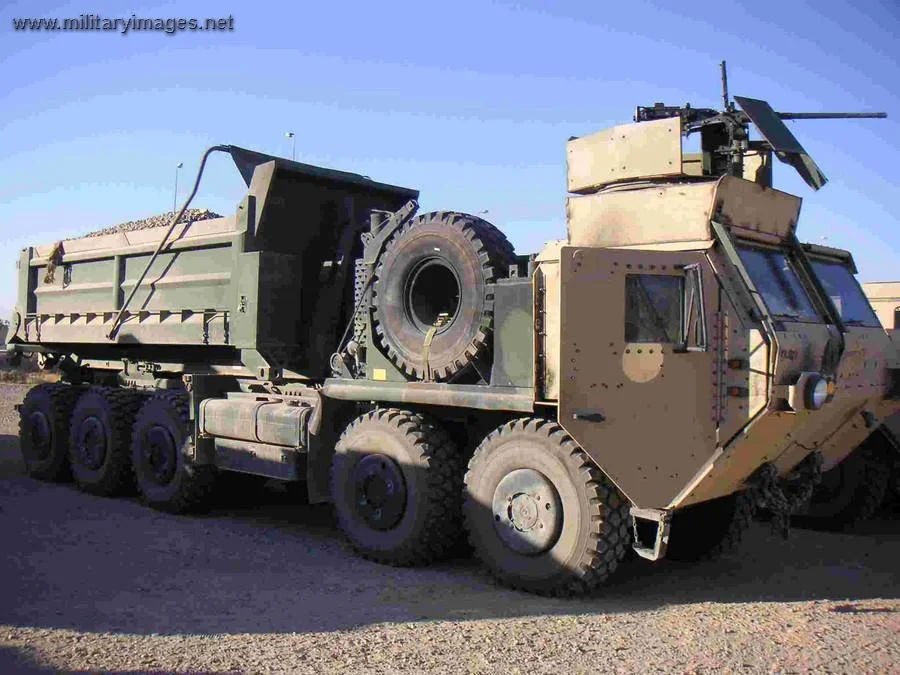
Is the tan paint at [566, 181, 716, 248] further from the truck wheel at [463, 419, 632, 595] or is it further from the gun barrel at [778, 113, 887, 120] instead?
the gun barrel at [778, 113, 887, 120]

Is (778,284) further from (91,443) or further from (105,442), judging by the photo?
(91,443)

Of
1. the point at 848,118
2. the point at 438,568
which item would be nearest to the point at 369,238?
the point at 438,568

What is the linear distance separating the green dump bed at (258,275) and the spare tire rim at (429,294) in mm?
1111

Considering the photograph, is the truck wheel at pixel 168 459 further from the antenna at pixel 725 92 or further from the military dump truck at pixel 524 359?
the antenna at pixel 725 92

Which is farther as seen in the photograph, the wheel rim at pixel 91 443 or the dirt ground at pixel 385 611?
the wheel rim at pixel 91 443

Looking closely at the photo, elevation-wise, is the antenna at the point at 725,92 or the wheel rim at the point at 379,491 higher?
the antenna at the point at 725,92

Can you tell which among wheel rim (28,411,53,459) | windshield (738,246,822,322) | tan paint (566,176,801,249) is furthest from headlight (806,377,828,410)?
wheel rim (28,411,53,459)

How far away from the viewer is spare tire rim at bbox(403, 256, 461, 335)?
704 centimetres

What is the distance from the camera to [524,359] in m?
6.13

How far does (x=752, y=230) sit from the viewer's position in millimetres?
6262

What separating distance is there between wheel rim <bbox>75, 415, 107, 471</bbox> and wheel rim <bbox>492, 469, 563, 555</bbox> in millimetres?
5609

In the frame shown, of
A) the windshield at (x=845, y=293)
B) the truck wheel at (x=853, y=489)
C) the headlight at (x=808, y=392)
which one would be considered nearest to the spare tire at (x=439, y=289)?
the headlight at (x=808, y=392)

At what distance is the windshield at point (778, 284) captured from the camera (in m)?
5.96

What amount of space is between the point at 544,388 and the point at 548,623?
1.47 m
